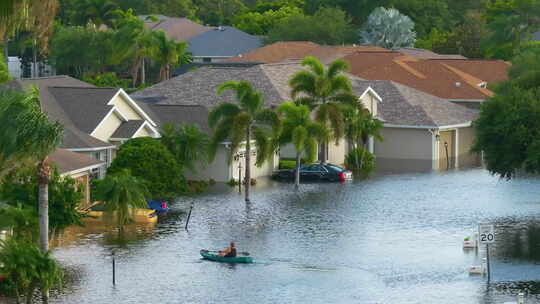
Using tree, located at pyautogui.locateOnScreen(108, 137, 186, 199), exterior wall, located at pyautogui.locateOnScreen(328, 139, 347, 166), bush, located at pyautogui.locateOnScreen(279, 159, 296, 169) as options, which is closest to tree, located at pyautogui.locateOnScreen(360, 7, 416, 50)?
exterior wall, located at pyautogui.locateOnScreen(328, 139, 347, 166)

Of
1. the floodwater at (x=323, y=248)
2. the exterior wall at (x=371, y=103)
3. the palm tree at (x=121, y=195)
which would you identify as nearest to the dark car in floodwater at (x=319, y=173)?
the floodwater at (x=323, y=248)

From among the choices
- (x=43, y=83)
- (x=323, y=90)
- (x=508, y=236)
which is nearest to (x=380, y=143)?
(x=323, y=90)

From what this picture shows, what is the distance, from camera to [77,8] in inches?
6186

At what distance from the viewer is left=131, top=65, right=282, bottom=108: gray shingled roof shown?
87312 millimetres

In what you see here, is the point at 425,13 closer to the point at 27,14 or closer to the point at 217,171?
the point at 217,171

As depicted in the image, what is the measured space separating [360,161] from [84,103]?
18.0 metres

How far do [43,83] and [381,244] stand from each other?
104 feet

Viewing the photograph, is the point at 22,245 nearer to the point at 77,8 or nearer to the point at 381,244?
the point at 381,244

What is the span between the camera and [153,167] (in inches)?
2805

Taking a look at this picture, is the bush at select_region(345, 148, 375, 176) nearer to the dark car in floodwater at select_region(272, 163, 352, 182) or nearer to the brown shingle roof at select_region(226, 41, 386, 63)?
the dark car in floodwater at select_region(272, 163, 352, 182)

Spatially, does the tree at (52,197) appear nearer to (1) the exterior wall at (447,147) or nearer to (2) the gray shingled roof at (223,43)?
(1) the exterior wall at (447,147)

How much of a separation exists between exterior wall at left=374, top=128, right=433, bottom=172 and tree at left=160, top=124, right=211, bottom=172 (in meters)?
17.1

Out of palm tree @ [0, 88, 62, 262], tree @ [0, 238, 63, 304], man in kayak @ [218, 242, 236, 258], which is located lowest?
man in kayak @ [218, 242, 236, 258]

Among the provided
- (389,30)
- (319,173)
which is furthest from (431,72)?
(389,30)
